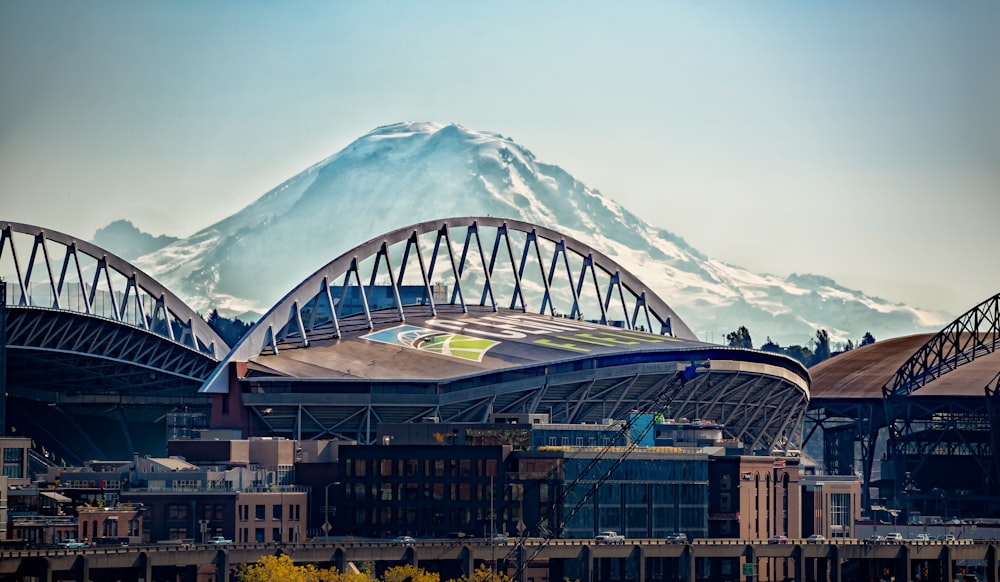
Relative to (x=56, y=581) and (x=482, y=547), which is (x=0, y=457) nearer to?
(x=56, y=581)

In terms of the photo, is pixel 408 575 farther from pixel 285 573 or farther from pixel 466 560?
pixel 285 573

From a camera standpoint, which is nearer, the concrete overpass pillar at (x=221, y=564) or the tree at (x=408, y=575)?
the tree at (x=408, y=575)

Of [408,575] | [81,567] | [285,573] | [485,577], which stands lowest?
[485,577]

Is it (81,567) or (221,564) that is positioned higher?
(221,564)

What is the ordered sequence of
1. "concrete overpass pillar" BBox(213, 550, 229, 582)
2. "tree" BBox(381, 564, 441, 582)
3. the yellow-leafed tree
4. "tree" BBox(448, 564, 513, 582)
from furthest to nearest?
"tree" BBox(448, 564, 513, 582) → "concrete overpass pillar" BBox(213, 550, 229, 582) → "tree" BBox(381, 564, 441, 582) → the yellow-leafed tree

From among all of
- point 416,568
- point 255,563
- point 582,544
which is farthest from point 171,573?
point 582,544

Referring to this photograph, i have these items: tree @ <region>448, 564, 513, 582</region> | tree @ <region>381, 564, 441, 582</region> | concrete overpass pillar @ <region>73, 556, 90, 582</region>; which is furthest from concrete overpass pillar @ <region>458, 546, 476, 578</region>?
concrete overpass pillar @ <region>73, 556, 90, 582</region>

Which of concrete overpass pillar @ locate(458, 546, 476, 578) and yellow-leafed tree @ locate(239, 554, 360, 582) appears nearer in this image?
yellow-leafed tree @ locate(239, 554, 360, 582)

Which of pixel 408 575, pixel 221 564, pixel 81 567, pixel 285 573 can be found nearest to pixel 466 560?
pixel 408 575

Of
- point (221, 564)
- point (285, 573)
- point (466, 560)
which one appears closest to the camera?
point (285, 573)

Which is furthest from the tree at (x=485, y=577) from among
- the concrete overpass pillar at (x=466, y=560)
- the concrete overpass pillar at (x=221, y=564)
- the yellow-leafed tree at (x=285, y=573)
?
the concrete overpass pillar at (x=221, y=564)

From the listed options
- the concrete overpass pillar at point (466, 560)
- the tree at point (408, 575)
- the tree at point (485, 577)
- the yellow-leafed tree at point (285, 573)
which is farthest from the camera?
the concrete overpass pillar at point (466, 560)

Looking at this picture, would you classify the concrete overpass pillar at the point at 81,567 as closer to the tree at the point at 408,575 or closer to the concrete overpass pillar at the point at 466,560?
the tree at the point at 408,575

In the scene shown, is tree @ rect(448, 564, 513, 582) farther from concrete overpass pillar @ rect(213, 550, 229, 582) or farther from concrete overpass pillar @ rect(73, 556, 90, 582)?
concrete overpass pillar @ rect(73, 556, 90, 582)
